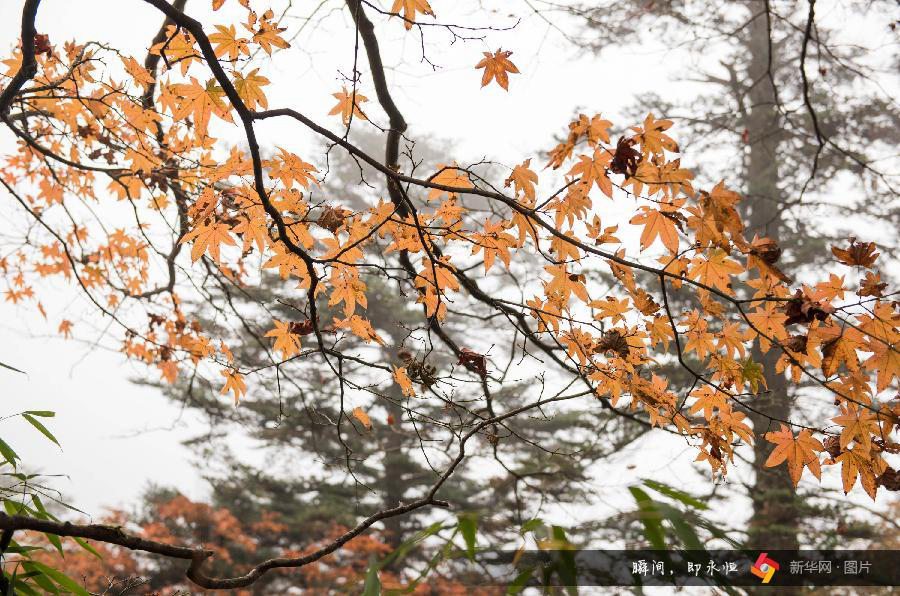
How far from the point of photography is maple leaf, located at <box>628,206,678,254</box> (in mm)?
1114

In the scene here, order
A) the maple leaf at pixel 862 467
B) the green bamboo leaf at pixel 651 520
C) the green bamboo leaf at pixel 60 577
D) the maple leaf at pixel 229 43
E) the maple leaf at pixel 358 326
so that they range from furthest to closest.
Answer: the maple leaf at pixel 358 326 → the maple leaf at pixel 229 43 → the maple leaf at pixel 862 467 → the green bamboo leaf at pixel 60 577 → the green bamboo leaf at pixel 651 520

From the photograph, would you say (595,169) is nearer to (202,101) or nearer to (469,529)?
(469,529)

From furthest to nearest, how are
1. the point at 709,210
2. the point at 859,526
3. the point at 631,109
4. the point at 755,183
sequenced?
the point at 631,109 → the point at 755,183 → the point at 859,526 → the point at 709,210

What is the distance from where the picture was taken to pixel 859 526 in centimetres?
464

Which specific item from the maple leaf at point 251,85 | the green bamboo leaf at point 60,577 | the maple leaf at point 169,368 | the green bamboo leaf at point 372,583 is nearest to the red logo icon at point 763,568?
the green bamboo leaf at point 372,583

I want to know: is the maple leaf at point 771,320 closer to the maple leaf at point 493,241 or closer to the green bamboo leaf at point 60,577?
the maple leaf at point 493,241

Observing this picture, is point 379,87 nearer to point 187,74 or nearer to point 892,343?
point 187,74

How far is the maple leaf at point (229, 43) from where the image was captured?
1.36 metres

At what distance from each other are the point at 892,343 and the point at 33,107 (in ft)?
10.0

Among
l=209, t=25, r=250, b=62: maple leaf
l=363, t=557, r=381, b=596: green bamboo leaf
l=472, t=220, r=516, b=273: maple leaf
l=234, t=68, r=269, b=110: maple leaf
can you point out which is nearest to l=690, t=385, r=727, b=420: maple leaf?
l=472, t=220, r=516, b=273: maple leaf

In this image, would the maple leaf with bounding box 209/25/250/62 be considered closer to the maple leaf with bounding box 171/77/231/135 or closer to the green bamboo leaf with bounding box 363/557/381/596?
the maple leaf with bounding box 171/77/231/135

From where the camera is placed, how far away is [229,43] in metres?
1.38

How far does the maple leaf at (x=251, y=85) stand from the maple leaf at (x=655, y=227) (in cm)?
92

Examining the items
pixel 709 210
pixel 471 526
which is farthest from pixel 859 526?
pixel 471 526
